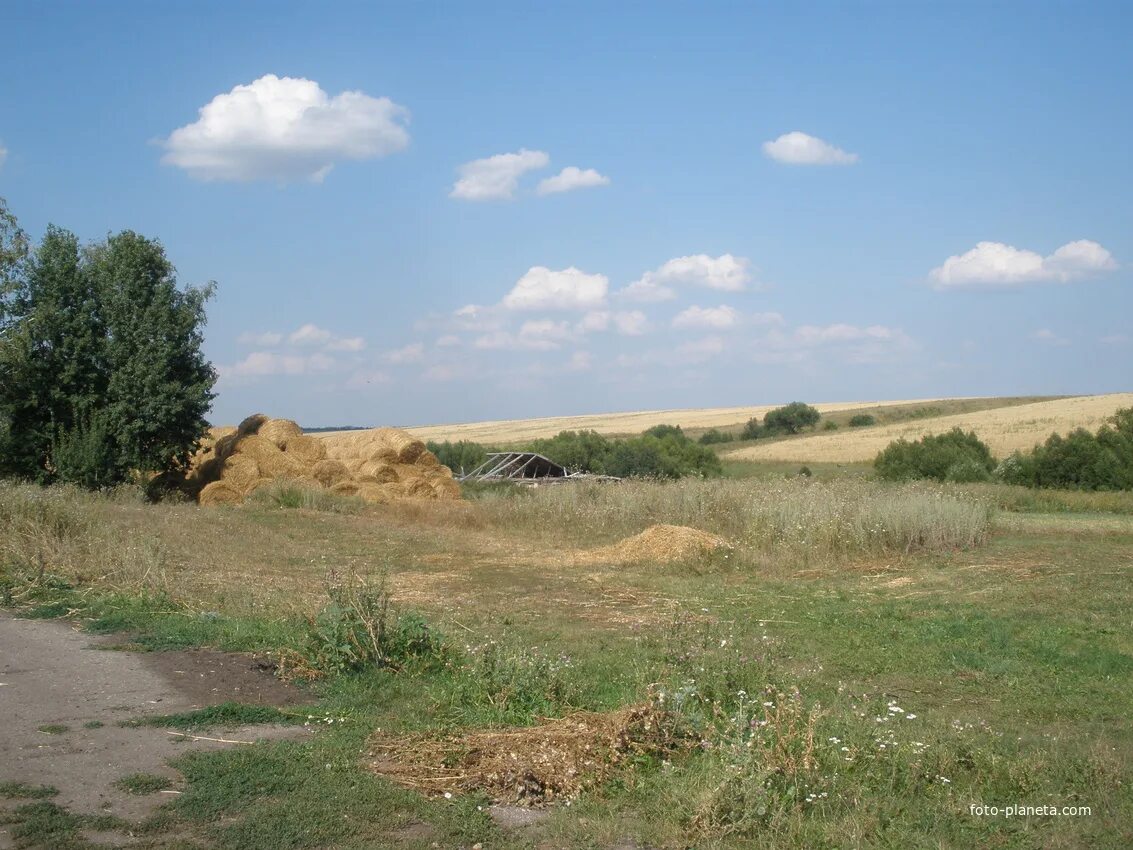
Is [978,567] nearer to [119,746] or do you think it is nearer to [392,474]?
[119,746]

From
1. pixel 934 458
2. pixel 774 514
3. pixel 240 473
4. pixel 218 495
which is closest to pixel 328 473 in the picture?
pixel 240 473

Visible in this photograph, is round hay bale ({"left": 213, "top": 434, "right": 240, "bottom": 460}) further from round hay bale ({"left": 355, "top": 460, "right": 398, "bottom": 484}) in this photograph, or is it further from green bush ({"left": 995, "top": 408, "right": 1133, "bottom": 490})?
green bush ({"left": 995, "top": 408, "right": 1133, "bottom": 490})

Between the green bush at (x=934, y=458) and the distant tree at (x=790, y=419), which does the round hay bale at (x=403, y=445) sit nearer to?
the green bush at (x=934, y=458)

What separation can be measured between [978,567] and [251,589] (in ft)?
32.1

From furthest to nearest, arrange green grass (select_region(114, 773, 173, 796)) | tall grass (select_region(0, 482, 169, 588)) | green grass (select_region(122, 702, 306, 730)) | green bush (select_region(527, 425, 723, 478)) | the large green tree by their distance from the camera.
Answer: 1. green bush (select_region(527, 425, 723, 478))
2. the large green tree
3. tall grass (select_region(0, 482, 169, 588))
4. green grass (select_region(122, 702, 306, 730))
5. green grass (select_region(114, 773, 173, 796))

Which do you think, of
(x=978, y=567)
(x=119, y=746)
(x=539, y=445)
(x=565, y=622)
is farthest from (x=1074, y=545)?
(x=539, y=445)

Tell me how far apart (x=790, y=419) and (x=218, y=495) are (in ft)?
170

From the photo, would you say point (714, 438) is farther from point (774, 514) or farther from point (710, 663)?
point (710, 663)

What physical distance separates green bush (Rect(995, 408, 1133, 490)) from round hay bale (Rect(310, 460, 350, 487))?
21954 millimetres

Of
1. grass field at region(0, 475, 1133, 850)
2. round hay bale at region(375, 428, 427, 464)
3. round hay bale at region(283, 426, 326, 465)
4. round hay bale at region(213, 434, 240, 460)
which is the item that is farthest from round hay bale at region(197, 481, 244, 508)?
grass field at region(0, 475, 1133, 850)

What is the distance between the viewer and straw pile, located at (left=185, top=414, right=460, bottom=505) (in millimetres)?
24375

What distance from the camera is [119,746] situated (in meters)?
5.39

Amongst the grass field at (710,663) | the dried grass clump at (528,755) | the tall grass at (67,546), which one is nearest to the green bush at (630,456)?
the grass field at (710,663)

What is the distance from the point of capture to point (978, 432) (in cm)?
5094
